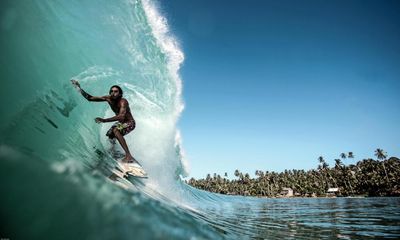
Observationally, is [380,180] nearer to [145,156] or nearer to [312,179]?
[312,179]

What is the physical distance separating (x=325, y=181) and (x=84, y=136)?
4194 inches

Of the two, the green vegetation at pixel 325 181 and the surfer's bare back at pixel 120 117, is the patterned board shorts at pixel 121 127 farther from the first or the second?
the green vegetation at pixel 325 181

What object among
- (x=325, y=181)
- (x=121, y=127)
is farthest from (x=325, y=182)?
(x=121, y=127)

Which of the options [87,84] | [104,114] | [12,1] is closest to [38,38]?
[12,1]

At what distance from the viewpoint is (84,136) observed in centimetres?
615

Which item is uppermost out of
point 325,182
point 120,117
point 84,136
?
point 325,182

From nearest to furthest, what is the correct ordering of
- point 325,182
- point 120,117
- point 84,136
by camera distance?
point 120,117 → point 84,136 → point 325,182

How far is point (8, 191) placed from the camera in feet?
9.94

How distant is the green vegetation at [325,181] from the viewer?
7226 centimetres

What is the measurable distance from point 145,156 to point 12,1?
5460 mm

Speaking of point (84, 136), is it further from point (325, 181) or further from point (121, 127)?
point (325, 181)

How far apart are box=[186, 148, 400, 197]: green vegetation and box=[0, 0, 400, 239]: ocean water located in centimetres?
7769

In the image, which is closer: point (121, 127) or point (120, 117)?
point (120, 117)

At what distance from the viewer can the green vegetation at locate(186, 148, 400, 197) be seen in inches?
2845
